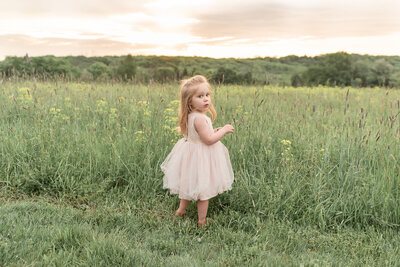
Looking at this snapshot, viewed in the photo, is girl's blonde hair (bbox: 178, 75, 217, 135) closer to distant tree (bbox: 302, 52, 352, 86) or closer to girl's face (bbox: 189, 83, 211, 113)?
girl's face (bbox: 189, 83, 211, 113)

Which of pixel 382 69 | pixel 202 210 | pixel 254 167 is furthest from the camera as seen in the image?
pixel 382 69

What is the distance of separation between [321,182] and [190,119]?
5.76ft

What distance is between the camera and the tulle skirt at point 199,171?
128 inches

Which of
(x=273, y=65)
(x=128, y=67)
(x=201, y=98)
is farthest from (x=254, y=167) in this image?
(x=273, y=65)

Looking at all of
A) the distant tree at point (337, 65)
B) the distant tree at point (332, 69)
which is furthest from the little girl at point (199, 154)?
the distant tree at point (337, 65)

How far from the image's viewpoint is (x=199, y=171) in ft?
10.7

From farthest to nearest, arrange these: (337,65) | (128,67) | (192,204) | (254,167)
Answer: (337,65) → (128,67) → (254,167) → (192,204)

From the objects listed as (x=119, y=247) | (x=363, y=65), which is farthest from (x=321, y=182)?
(x=363, y=65)

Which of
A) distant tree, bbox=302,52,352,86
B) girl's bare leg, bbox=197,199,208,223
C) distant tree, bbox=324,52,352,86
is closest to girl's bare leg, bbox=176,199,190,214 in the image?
girl's bare leg, bbox=197,199,208,223

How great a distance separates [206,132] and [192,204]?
1050mm

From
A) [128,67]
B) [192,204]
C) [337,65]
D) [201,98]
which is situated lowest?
[192,204]

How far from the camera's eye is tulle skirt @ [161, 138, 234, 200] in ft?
10.7

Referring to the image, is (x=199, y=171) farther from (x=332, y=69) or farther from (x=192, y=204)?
(x=332, y=69)

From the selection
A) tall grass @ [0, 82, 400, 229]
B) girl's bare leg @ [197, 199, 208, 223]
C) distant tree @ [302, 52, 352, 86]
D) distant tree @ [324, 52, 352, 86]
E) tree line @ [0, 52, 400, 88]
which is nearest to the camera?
girl's bare leg @ [197, 199, 208, 223]
